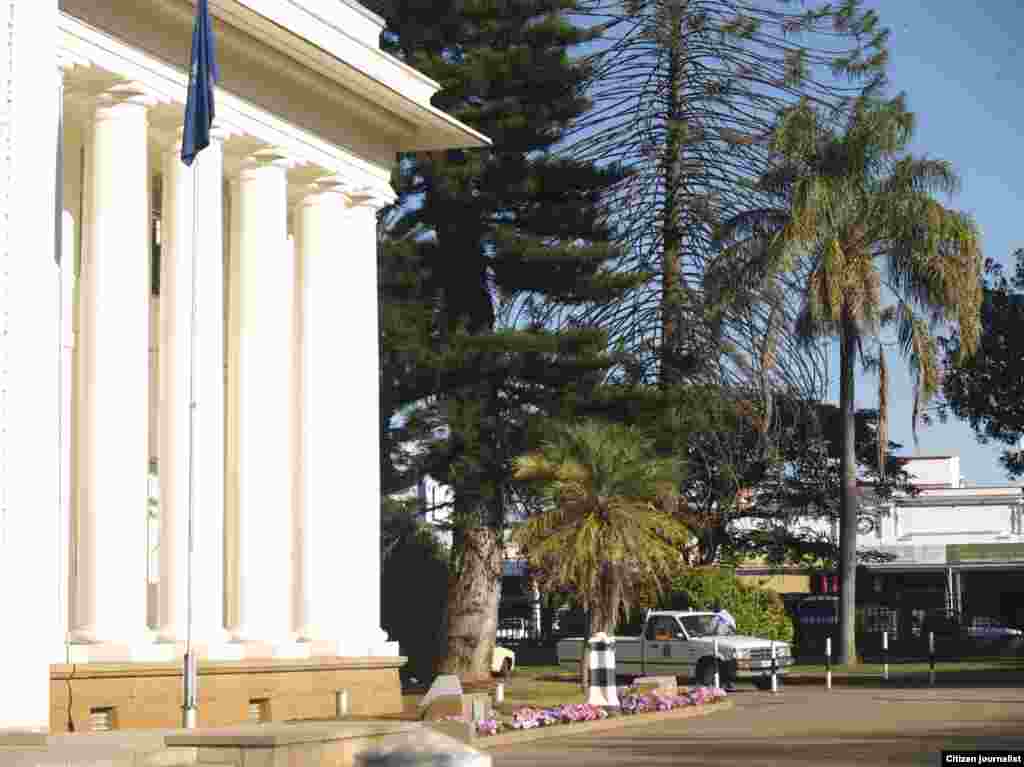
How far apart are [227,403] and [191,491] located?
4818mm

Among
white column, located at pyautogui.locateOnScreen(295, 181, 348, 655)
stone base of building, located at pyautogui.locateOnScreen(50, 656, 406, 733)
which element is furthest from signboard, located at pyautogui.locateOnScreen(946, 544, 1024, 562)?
white column, located at pyautogui.locateOnScreen(295, 181, 348, 655)

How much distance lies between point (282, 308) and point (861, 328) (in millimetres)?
24015

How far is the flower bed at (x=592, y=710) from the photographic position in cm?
2470

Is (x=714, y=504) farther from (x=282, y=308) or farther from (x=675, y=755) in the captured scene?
(x=675, y=755)

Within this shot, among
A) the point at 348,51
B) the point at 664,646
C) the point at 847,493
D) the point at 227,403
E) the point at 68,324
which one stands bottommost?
the point at 664,646

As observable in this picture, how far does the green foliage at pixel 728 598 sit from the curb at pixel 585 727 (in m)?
18.2

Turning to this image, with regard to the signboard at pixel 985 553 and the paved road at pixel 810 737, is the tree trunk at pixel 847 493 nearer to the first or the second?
the paved road at pixel 810 737

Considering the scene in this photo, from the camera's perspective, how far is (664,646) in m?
42.2

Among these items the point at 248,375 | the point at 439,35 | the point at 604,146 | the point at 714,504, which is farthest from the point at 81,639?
the point at 714,504

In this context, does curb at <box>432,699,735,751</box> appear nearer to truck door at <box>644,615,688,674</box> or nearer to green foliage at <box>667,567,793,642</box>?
truck door at <box>644,615,688,674</box>

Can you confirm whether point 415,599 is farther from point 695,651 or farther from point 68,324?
point 68,324

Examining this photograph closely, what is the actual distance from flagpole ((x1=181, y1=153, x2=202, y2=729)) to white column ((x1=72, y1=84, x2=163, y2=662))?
2.12ft

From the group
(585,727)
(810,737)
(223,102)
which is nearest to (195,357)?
(223,102)

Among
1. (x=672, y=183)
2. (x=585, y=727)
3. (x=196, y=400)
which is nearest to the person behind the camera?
(x=196, y=400)
